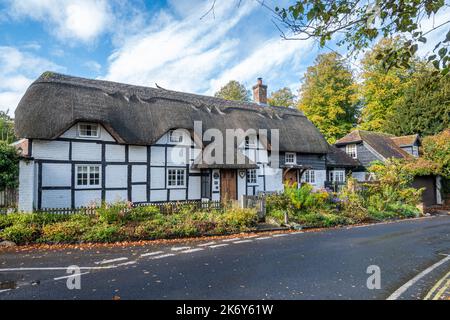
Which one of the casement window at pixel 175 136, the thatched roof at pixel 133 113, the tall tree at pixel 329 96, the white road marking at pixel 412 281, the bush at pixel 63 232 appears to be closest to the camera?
the white road marking at pixel 412 281

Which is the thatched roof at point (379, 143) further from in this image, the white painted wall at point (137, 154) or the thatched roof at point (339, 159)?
the white painted wall at point (137, 154)

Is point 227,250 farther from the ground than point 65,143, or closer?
closer

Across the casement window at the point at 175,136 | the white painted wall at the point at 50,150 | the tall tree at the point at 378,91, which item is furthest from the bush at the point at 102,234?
the tall tree at the point at 378,91

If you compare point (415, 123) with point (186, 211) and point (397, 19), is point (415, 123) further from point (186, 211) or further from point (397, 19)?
point (397, 19)

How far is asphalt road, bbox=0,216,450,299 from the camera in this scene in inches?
211

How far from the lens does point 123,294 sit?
17.2ft

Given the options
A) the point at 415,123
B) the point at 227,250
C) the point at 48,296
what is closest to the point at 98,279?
the point at 48,296

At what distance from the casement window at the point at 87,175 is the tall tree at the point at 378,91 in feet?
101

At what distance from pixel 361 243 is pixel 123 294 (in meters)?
7.98

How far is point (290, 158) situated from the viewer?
2211cm

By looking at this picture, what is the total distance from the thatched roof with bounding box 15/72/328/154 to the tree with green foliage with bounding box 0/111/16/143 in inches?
423

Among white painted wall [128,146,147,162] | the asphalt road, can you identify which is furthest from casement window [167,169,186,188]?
the asphalt road

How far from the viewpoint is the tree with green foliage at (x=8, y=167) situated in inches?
→ 455
